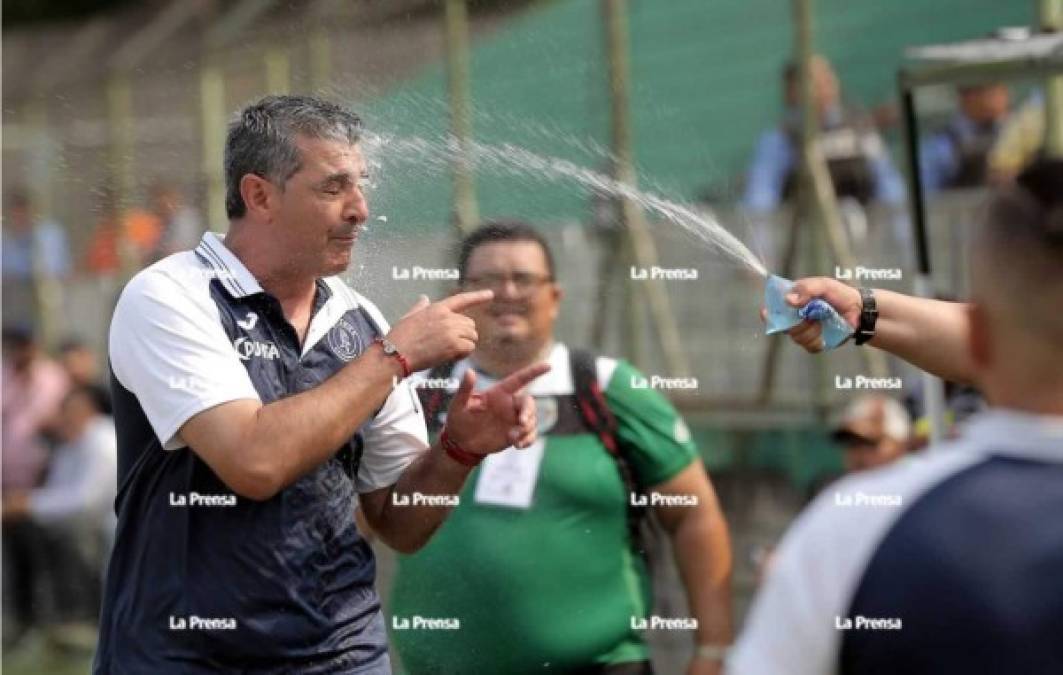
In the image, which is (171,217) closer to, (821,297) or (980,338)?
(821,297)

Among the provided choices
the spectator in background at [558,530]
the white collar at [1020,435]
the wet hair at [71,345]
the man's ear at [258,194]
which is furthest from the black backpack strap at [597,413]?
the wet hair at [71,345]

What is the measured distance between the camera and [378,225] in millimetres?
4500

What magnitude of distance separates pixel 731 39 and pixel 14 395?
5622 millimetres

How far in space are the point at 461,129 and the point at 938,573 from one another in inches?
104

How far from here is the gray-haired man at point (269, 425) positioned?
3764mm

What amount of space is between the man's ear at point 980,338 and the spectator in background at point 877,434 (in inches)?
122

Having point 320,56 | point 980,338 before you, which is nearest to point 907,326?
point 320,56

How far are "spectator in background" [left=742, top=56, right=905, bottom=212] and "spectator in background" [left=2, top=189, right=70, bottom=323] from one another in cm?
222

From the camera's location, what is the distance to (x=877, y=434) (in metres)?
5.48

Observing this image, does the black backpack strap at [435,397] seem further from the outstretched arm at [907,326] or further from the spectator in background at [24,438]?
the spectator in background at [24,438]

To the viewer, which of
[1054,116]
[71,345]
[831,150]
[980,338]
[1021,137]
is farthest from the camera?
[71,345]

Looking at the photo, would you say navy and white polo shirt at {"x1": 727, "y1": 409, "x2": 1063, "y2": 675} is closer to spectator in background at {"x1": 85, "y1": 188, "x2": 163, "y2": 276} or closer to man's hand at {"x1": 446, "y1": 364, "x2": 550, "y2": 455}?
man's hand at {"x1": 446, "y1": 364, "x2": 550, "y2": 455}

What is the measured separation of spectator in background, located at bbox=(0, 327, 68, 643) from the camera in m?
9.98

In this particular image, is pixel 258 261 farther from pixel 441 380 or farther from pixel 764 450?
pixel 764 450
